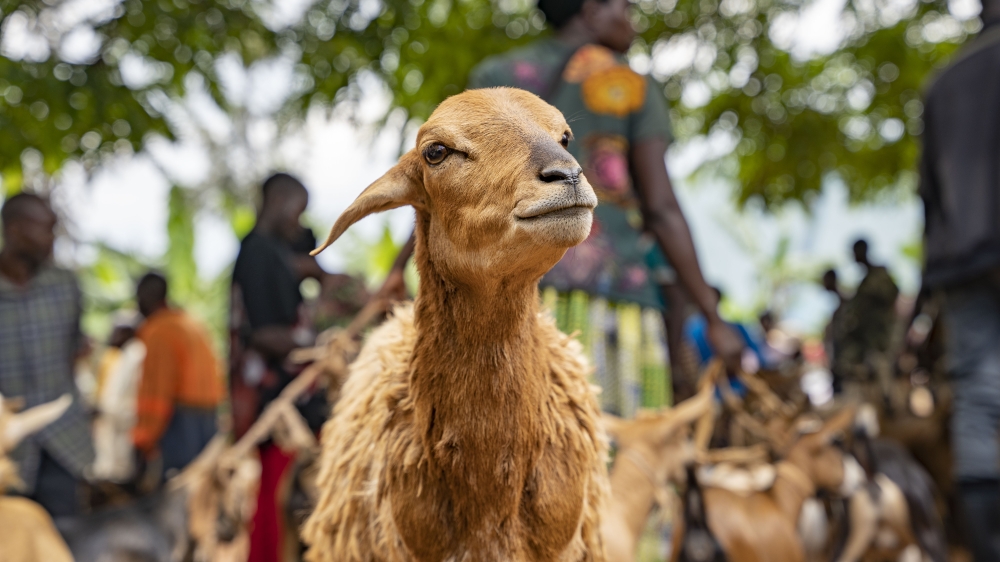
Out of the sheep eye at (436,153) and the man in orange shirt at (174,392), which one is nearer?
the sheep eye at (436,153)

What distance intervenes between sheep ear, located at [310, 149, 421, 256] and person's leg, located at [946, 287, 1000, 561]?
2.96 metres

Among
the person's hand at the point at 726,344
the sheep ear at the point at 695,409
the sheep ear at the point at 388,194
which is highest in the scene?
the sheep ear at the point at 388,194

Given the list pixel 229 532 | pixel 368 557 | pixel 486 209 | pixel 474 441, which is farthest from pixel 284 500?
pixel 486 209

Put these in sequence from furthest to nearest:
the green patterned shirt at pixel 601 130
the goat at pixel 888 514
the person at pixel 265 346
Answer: the goat at pixel 888 514 < the person at pixel 265 346 < the green patterned shirt at pixel 601 130

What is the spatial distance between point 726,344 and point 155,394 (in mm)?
5149

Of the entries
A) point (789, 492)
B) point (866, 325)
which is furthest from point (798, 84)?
point (789, 492)

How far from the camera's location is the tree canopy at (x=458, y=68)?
5.04 meters

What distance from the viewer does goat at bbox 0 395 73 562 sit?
334cm

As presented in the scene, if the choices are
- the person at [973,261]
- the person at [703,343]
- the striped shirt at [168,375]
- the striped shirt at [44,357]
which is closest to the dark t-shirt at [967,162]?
the person at [973,261]

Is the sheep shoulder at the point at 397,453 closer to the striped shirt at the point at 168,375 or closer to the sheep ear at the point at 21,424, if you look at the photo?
the sheep ear at the point at 21,424

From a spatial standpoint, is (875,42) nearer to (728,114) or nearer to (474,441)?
(728,114)

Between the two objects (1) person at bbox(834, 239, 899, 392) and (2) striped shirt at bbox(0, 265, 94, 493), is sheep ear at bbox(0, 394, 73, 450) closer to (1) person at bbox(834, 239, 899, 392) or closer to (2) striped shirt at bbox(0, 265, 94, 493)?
(2) striped shirt at bbox(0, 265, 94, 493)

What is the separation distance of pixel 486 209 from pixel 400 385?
1.94 ft

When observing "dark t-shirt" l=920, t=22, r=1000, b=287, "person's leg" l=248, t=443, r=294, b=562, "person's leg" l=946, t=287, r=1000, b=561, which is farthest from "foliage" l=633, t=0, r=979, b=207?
"person's leg" l=248, t=443, r=294, b=562
